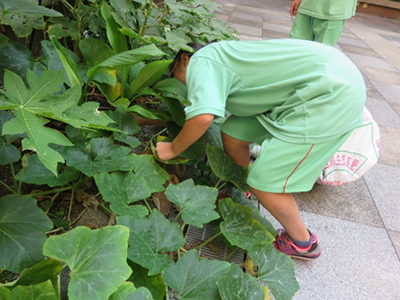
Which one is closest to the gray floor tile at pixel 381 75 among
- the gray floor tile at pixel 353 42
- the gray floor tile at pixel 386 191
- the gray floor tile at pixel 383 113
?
the gray floor tile at pixel 383 113

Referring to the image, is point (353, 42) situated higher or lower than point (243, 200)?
lower

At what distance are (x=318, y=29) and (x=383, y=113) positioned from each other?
1270 millimetres

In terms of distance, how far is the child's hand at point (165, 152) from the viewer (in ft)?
5.27

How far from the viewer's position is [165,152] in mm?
1620

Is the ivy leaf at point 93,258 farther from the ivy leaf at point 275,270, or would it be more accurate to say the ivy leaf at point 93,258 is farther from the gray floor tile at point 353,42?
the gray floor tile at point 353,42

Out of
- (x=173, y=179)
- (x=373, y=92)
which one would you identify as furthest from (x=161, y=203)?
(x=373, y=92)

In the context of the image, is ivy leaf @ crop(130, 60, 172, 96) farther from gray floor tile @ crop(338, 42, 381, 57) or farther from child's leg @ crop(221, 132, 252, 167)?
gray floor tile @ crop(338, 42, 381, 57)

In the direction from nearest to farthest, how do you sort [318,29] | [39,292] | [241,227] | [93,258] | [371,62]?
[39,292], [93,258], [241,227], [318,29], [371,62]

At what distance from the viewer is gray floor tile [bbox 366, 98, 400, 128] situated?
323 cm

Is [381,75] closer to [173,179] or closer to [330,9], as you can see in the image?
[330,9]

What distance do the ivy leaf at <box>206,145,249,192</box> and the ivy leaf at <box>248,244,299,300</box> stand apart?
399 millimetres

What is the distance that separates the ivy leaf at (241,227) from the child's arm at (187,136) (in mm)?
293

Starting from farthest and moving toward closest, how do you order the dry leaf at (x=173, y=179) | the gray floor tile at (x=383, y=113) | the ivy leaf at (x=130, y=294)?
the gray floor tile at (x=383, y=113) → the dry leaf at (x=173, y=179) → the ivy leaf at (x=130, y=294)

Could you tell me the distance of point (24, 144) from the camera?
2.95ft
